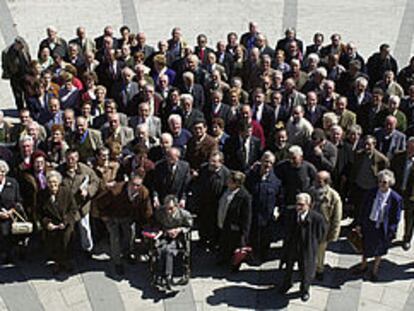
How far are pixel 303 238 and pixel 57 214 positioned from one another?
3628 mm

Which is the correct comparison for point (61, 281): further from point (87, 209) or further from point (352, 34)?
point (352, 34)

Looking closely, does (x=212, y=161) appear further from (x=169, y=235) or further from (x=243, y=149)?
(x=169, y=235)

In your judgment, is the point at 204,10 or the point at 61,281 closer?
the point at 61,281

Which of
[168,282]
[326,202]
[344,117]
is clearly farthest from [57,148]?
[344,117]

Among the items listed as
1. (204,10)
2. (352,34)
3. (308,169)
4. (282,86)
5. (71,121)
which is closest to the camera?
(308,169)

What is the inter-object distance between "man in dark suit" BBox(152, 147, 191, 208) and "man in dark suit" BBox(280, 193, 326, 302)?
1783 mm

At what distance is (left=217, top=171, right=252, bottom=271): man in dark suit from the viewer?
9.95 meters

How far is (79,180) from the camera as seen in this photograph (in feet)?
33.1

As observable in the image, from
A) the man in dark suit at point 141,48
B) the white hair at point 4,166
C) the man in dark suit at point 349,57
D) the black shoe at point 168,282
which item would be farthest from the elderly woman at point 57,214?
the man in dark suit at point 349,57

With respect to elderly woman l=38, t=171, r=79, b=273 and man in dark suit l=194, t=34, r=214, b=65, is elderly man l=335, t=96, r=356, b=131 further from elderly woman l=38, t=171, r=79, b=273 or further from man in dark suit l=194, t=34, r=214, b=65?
elderly woman l=38, t=171, r=79, b=273

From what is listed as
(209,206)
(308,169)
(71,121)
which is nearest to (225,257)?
(209,206)

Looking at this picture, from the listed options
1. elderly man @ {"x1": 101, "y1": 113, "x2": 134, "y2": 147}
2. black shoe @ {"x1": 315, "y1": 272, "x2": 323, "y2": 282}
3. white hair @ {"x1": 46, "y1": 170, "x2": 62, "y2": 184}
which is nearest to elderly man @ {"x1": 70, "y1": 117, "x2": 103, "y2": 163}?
elderly man @ {"x1": 101, "y1": 113, "x2": 134, "y2": 147}

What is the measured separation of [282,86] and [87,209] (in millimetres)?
4572

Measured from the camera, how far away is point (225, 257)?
34.9 ft
